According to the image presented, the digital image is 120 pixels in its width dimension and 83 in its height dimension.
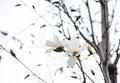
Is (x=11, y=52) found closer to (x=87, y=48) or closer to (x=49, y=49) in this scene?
(x=49, y=49)

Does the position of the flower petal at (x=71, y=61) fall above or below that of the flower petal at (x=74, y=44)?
below

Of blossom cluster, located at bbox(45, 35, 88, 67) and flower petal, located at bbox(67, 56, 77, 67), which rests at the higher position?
blossom cluster, located at bbox(45, 35, 88, 67)

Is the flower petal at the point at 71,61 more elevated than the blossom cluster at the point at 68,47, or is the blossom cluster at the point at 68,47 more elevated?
the blossom cluster at the point at 68,47

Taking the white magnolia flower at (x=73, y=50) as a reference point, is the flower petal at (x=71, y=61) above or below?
below

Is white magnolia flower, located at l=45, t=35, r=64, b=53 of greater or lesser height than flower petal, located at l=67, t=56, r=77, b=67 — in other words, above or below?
above

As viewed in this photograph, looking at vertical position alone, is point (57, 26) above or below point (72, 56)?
below

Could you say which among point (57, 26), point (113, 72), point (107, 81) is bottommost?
point (113, 72)

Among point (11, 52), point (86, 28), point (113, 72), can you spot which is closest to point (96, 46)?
point (113, 72)

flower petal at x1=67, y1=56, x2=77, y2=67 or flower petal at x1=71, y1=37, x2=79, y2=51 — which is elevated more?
flower petal at x1=71, y1=37, x2=79, y2=51
